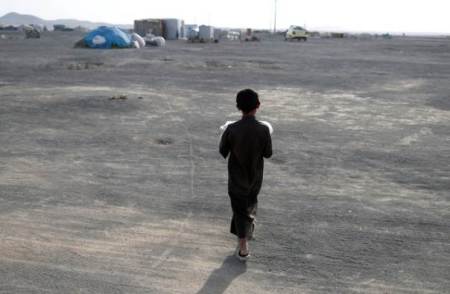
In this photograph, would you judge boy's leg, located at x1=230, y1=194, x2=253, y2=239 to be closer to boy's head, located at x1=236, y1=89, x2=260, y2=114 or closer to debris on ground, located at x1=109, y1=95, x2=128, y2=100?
boy's head, located at x1=236, y1=89, x2=260, y2=114

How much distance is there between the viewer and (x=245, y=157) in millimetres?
4609

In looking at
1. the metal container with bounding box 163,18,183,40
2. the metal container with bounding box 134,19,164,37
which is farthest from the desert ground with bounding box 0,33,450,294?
the metal container with bounding box 163,18,183,40

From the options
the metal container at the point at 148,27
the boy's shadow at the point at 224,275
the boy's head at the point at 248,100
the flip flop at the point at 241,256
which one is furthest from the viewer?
the metal container at the point at 148,27

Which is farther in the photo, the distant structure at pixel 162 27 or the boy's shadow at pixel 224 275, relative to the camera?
the distant structure at pixel 162 27

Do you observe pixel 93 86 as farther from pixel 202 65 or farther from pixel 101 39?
pixel 101 39

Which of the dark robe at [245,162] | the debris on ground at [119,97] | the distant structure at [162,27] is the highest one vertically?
the distant structure at [162,27]

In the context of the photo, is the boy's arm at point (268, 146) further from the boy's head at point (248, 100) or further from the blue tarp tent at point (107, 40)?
the blue tarp tent at point (107, 40)

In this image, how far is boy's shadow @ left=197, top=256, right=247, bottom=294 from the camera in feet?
13.9

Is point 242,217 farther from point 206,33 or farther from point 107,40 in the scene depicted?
point 206,33

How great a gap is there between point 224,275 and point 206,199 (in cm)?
213

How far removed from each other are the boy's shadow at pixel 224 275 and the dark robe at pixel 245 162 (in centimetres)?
29

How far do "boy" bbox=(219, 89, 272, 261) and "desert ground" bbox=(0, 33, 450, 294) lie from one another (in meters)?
0.42

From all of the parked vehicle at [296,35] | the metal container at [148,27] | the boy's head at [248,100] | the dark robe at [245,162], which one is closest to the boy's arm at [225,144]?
the dark robe at [245,162]

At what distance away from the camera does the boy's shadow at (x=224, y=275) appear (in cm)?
425
